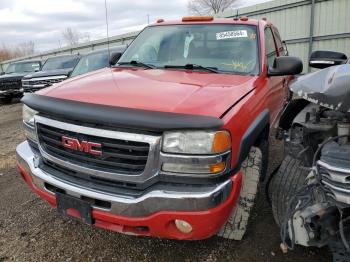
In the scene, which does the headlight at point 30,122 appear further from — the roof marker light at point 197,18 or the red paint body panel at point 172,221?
the roof marker light at point 197,18

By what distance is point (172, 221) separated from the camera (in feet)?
7.13

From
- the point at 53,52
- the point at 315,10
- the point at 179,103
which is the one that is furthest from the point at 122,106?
the point at 53,52

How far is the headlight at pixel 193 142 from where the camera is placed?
6.79ft

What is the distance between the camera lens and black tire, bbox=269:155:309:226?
2633 millimetres

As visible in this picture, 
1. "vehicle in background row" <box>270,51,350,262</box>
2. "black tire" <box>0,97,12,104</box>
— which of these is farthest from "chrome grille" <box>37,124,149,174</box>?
"black tire" <box>0,97,12,104</box>

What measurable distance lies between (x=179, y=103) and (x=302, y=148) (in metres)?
1.02

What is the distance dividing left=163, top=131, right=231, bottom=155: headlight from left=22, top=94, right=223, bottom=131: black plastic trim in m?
0.07

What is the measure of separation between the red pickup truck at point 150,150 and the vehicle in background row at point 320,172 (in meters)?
0.30

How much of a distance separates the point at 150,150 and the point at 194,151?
260mm

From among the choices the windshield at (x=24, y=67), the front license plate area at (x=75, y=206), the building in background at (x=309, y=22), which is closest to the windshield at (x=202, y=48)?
the front license plate area at (x=75, y=206)

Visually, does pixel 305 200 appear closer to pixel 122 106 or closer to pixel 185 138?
pixel 185 138

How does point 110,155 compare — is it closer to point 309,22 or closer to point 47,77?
point 47,77

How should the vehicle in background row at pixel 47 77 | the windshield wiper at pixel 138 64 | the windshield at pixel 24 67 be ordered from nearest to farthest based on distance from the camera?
the windshield wiper at pixel 138 64 < the vehicle in background row at pixel 47 77 < the windshield at pixel 24 67

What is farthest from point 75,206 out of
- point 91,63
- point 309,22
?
point 309,22
